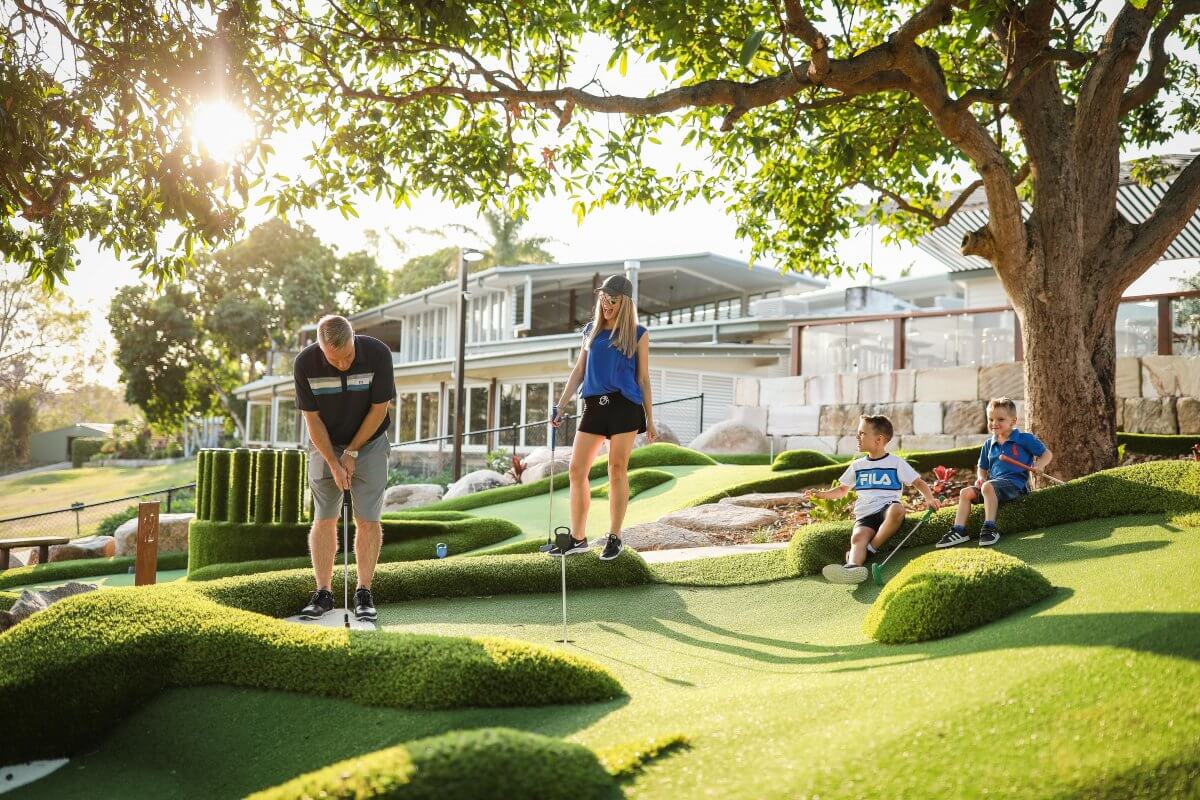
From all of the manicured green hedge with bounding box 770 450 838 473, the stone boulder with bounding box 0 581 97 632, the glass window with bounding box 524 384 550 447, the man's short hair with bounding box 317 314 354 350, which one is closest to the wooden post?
the stone boulder with bounding box 0 581 97 632

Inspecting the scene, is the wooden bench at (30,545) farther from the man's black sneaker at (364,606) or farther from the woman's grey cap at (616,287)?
the woman's grey cap at (616,287)

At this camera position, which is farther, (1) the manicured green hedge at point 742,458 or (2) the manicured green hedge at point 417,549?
(1) the manicured green hedge at point 742,458

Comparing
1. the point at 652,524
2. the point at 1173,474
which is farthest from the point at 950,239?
the point at 1173,474

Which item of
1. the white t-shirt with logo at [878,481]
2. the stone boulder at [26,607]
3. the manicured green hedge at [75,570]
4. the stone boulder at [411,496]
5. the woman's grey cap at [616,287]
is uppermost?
the woman's grey cap at [616,287]

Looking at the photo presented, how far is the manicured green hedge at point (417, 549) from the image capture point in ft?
29.1

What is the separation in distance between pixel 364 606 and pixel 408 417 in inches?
1083

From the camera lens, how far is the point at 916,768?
8.39 ft

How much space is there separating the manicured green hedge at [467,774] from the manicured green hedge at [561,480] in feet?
41.8

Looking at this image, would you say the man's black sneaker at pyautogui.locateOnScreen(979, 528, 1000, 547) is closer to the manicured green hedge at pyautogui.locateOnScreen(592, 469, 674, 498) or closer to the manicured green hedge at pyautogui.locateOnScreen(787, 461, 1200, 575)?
the manicured green hedge at pyautogui.locateOnScreen(787, 461, 1200, 575)

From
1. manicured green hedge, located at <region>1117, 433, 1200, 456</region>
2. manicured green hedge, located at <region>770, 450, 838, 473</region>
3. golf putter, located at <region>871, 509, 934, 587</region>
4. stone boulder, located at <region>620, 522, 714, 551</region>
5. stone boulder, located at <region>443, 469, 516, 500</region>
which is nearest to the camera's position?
golf putter, located at <region>871, 509, 934, 587</region>

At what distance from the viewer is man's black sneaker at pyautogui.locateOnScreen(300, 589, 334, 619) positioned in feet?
19.2

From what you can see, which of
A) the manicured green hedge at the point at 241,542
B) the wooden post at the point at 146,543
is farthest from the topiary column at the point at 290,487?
the wooden post at the point at 146,543

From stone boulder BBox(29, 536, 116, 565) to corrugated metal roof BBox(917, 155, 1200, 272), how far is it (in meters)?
15.9

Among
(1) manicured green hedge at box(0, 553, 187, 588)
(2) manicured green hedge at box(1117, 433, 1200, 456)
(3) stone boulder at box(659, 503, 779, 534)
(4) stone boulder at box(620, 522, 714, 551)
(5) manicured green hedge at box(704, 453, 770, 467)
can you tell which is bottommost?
(1) manicured green hedge at box(0, 553, 187, 588)
